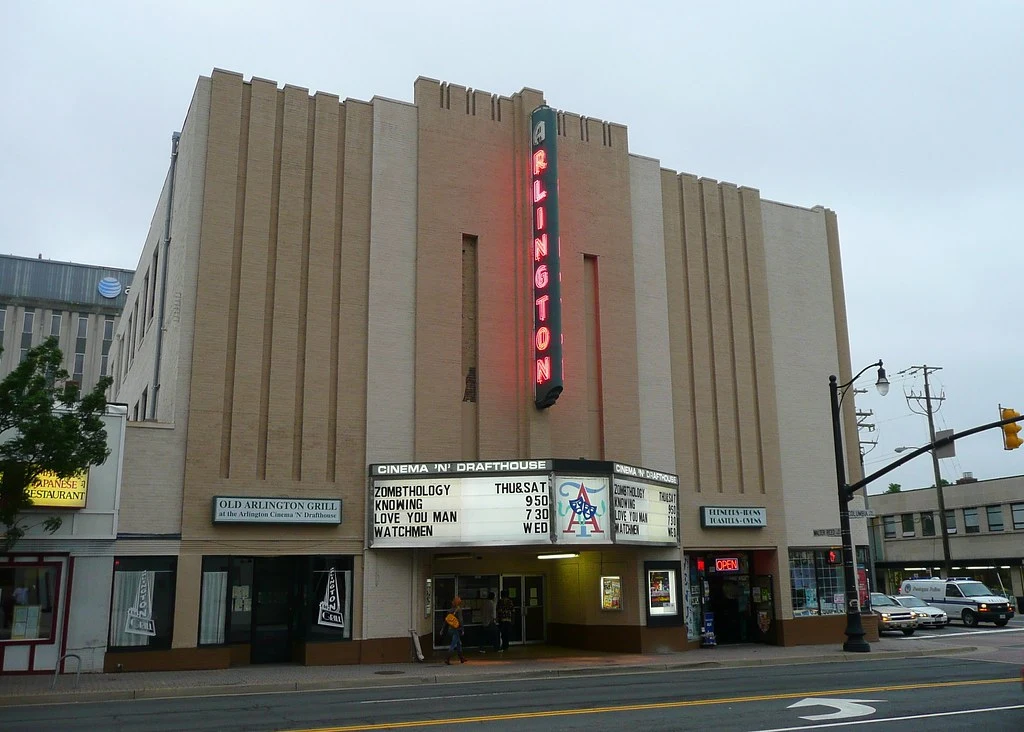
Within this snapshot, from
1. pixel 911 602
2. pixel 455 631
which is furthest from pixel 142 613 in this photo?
pixel 911 602

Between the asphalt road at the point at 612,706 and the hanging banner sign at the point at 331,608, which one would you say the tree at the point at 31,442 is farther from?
the hanging banner sign at the point at 331,608

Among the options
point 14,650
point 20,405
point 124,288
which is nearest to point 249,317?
point 20,405

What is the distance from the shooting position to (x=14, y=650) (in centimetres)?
2284

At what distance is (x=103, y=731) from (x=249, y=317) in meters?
14.0

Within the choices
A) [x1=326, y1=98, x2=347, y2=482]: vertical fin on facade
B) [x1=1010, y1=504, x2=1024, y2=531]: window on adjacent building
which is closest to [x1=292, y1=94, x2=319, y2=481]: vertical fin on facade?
[x1=326, y1=98, x2=347, y2=482]: vertical fin on facade

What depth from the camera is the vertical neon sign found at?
28.6 meters

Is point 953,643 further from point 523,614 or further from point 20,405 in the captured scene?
point 20,405

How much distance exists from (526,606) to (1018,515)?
43821mm

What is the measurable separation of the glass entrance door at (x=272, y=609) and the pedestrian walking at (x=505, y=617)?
23.2ft

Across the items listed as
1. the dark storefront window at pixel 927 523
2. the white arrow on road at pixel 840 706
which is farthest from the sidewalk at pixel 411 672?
the dark storefront window at pixel 927 523

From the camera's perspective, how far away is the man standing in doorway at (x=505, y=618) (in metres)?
30.0

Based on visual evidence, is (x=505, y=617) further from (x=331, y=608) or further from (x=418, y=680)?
(x=418, y=680)

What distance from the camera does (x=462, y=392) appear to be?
95.7 ft

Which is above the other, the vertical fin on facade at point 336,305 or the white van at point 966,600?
the vertical fin on facade at point 336,305
